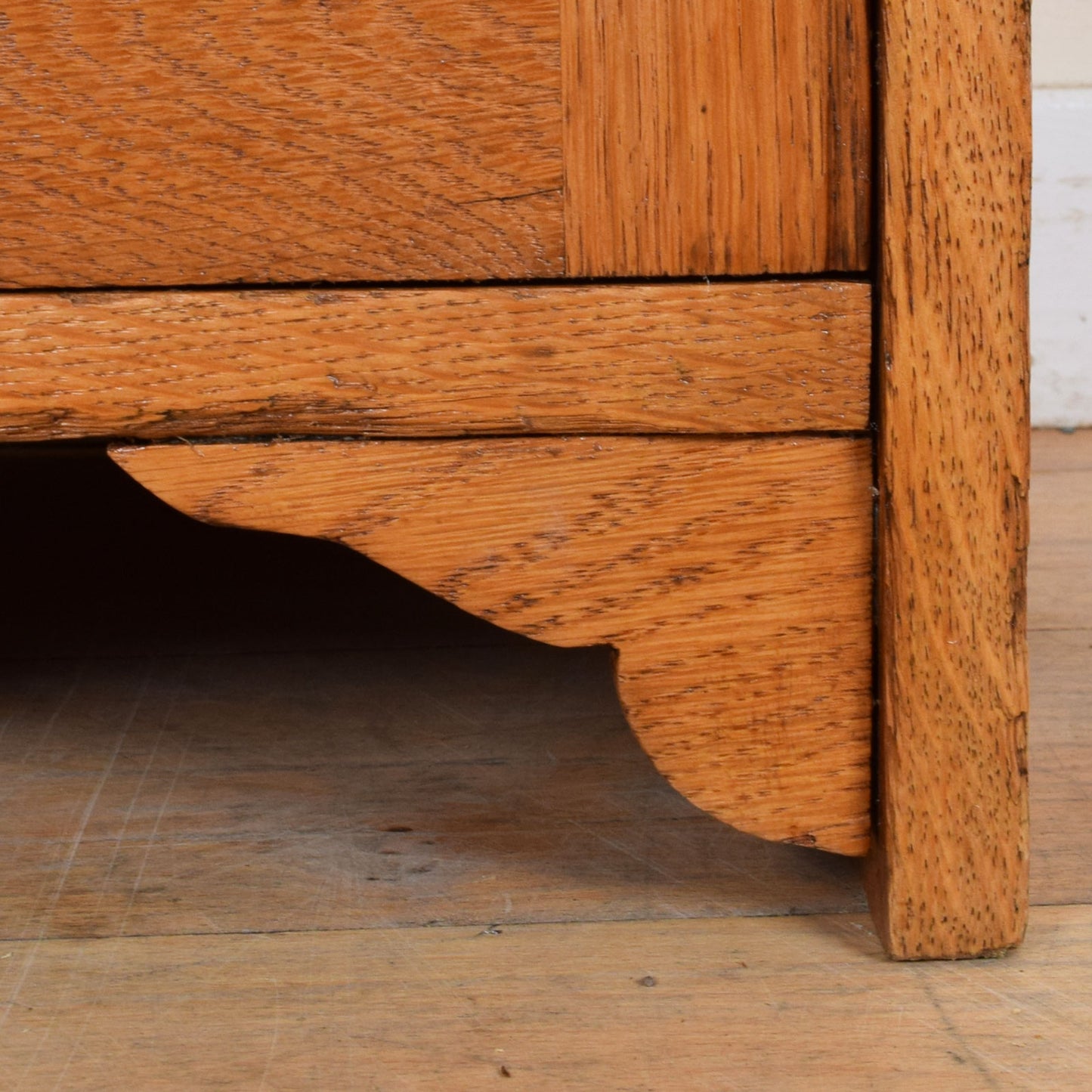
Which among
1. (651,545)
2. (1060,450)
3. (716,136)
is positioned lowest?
(1060,450)

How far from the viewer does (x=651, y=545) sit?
55 centimetres

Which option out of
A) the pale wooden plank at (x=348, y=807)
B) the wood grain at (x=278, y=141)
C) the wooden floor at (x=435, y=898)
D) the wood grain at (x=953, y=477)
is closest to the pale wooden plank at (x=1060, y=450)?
the wooden floor at (x=435, y=898)

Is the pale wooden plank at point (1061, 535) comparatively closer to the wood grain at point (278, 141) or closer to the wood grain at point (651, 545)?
the wood grain at point (651, 545)

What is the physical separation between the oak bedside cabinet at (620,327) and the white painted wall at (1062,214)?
1.14 metres

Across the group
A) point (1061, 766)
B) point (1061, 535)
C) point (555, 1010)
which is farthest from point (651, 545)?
point (1061, 535)

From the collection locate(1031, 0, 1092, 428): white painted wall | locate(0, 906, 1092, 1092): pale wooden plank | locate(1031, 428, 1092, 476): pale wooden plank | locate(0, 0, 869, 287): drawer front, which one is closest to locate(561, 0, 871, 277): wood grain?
locate(0, 0, 869, 287): drawer front

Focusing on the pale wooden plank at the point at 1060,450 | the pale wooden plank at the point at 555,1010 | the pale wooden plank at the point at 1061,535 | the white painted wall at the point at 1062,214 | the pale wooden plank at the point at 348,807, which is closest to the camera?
the pale wooden plank at the point at 555,1010

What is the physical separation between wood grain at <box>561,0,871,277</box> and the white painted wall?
1.16 meters

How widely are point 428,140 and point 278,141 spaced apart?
58mm

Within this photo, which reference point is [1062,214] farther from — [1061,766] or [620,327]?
[620,327]

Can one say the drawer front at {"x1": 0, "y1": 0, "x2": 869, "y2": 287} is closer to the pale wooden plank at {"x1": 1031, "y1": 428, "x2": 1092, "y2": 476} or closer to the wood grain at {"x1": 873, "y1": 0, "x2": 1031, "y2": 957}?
the wood grain at {"x1": 873, "y1": 0, "x2": 1031, "y2": 957}

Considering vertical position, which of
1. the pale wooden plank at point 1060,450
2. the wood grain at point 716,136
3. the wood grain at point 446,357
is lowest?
the pale wooden plank at point 1060,450

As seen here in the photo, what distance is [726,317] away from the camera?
52cm

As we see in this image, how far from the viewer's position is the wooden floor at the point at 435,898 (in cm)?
Result: 50
